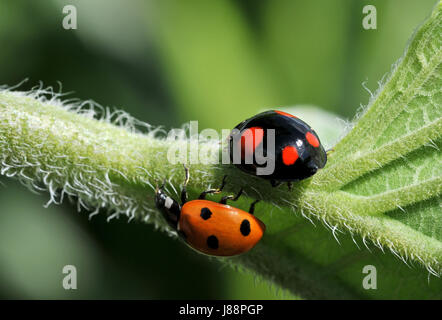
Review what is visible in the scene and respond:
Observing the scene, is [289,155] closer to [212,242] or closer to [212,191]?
[212,191]

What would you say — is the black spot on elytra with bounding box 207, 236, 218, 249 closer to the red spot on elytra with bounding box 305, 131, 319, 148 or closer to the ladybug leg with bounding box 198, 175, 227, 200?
the ladybug leg with bounding box 198, 175, 227, 200

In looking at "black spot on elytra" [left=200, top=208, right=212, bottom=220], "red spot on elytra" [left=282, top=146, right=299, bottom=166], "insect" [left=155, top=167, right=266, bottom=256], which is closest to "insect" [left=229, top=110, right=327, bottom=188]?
"red spot on elytra" [left=282, top=146, right=299, bottom=166]

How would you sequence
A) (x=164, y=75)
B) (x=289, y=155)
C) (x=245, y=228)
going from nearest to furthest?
(x=289, y=155) < (x=245, y=228) < (x=164, y=75)

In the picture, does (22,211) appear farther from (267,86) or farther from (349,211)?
(349,211)

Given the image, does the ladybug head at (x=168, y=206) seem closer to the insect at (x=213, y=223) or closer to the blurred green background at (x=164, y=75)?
the insect at (x=213, y=223)

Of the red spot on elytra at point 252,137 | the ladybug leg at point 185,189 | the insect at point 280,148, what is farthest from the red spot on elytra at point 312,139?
the ladybug leg at point 185,189

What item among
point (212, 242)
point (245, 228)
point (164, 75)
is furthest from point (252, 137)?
point (164, 75)
